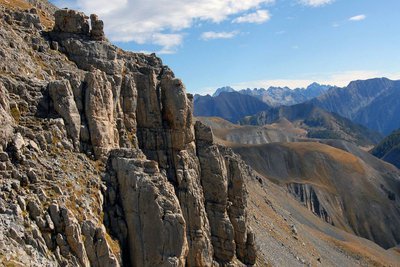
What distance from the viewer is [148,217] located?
3906 cm

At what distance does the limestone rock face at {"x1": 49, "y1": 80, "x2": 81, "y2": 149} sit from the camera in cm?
3919

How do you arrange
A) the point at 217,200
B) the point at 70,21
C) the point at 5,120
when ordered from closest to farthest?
the point at 5,120 < the point at 70,21 < the point at 217,200

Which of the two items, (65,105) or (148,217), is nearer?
(148,217)

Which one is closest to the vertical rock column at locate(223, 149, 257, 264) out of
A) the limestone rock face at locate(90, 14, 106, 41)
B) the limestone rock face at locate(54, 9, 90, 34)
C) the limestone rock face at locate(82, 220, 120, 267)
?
the limestone rock face at locate(90, 14, 106, 41)

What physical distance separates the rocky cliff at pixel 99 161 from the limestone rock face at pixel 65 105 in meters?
0.09

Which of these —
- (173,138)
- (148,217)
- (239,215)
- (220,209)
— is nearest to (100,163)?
(148,217)

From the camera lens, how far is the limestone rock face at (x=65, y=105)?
39188mm

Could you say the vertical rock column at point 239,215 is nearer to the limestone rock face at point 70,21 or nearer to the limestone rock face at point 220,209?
the limestone rock face at point 220,209

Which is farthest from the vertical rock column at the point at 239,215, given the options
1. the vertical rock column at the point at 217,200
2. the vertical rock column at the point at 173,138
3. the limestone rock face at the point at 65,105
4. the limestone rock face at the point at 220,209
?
the limestone rock face at the point at 65,105

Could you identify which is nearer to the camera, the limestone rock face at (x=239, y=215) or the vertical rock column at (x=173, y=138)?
the vertical rock column at (x=173, y=138)

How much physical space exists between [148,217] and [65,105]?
40.1 feet

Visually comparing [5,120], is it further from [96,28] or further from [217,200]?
[217,200]

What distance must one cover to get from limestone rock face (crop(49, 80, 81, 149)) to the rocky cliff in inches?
3.6

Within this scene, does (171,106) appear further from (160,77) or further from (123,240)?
(123,240)
